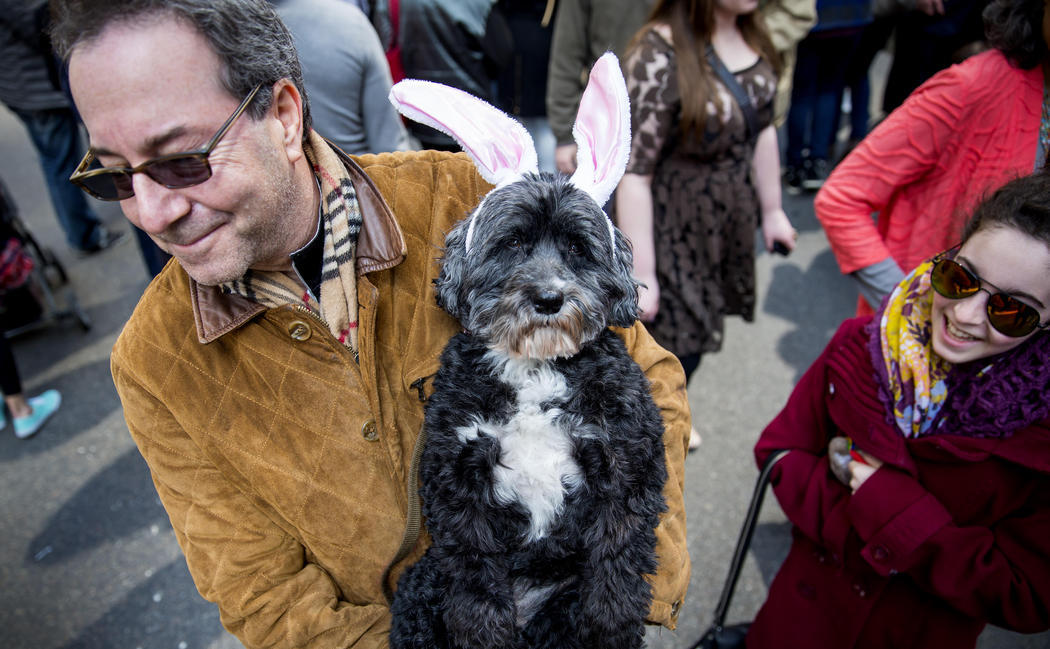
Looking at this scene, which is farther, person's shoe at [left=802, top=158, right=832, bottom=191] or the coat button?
person's shoe at [left=802, top=158, right=832, bottom=191]

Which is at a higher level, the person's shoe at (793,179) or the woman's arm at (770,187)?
the woman's arm at (770,187)

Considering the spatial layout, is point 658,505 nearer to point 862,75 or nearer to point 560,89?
point 560,89

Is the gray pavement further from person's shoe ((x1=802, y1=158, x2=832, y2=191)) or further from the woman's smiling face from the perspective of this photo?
the woman's smiling face

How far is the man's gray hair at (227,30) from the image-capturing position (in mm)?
1213

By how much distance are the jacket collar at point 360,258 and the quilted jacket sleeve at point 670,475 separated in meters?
0.74

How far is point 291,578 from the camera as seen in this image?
5.17 ft

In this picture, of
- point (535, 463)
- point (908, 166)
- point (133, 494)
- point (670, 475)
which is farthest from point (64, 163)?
point (908, 166)

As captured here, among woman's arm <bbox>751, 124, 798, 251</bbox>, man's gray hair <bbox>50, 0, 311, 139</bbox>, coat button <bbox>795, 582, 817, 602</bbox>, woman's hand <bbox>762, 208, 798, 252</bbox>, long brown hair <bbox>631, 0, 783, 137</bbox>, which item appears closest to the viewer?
man's gray hair <bbox>50, 0, 311, 139</bbox>

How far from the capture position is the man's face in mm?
1223

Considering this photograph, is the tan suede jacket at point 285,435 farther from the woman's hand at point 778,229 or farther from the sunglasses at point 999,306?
the woman's hand at point 778,229

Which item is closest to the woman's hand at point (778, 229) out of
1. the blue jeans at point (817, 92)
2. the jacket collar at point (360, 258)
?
the jacket collar at point (360, 258)

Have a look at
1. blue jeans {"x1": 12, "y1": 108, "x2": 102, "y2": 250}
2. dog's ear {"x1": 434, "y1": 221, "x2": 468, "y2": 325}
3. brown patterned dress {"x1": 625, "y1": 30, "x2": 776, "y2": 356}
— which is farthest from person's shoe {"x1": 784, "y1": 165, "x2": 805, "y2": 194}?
blue jeans {"x1": 12, "y1": 108, "x2": 102, "y2": 250}

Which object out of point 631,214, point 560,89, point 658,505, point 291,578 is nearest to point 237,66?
point 291,578

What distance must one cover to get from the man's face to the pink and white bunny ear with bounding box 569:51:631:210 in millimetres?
758
